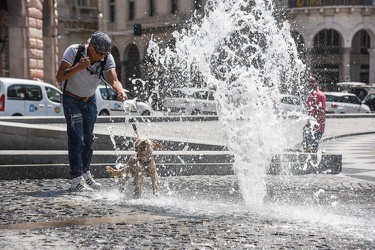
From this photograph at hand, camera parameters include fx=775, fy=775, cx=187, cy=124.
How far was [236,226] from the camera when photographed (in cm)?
598

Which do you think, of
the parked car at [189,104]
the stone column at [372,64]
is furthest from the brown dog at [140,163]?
the stone column at [372,64]

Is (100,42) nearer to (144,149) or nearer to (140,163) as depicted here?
(144,149)

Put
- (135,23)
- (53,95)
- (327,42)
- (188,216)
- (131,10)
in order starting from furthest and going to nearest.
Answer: (131,10), (135,23), (327,42), (53,95), (188,216)

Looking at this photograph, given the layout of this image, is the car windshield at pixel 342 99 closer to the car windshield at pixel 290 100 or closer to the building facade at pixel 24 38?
the car windshield at pixel 290 100

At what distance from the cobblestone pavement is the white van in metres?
13.2

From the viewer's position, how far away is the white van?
71.5ft

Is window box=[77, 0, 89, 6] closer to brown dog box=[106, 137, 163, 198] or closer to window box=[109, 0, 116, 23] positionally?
window box=[109, 0, 116, 23]

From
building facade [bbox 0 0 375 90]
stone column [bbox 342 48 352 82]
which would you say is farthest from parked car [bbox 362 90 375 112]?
building facade [bbox 0 0 375 90]

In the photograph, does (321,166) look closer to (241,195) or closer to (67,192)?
(241,195)

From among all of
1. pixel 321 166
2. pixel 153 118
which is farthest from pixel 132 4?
pixel 321 166

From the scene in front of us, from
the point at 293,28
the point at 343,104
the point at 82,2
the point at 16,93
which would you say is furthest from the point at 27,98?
the point at 82,2

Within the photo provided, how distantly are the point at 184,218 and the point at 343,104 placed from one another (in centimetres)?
3153

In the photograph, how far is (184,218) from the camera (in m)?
6.36

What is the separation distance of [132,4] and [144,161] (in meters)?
51.2
